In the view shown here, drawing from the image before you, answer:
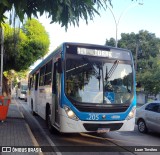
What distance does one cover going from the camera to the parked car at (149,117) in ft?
38.5

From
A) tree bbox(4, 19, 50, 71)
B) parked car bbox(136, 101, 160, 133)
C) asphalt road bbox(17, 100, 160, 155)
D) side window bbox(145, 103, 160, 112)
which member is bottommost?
asphalt road bbox(17, 100, 160, 155)

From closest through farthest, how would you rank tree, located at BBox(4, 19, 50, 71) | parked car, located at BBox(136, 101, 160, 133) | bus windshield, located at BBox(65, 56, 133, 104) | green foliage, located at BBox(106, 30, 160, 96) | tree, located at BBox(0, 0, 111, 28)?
tree, located at BBox(0, 0, 111, 28) → bus windshield, located at BBox(65, 56, 133, 104) → parked car, located at BBox(136, 101, 160, 133) → tree, located at BBox(4, 19, 50, 71) → green foliage, located at BBox(106, 30, 160, 96)

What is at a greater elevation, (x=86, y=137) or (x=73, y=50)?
(x=73, y=50)

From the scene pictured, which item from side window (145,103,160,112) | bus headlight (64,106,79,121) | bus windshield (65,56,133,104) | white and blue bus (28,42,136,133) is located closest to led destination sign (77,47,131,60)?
white and blue bus (28,42,136,133)

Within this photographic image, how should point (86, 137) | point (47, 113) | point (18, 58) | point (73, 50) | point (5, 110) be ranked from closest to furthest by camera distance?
point (73, 50) < point (86, 137) < point (47, 113) < point (5, 110) < point (18, 58)

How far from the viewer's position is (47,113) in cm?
1172

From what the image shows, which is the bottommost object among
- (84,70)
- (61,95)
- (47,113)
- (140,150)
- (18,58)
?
(140,150)

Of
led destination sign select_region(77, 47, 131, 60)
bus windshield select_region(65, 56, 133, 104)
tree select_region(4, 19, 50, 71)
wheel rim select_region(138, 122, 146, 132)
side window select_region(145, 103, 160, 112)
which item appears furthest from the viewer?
tree select_region(4, 19, 50, 71)

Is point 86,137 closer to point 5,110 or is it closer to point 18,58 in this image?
point 5,110

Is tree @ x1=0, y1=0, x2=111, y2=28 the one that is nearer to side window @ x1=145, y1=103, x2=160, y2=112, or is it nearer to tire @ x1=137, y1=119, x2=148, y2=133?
side window @ x1=145, y1=103, x2=160, y2=112

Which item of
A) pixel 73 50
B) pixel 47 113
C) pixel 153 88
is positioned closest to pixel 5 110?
pixel 47 113

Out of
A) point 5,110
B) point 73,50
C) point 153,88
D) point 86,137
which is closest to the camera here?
point 73,50

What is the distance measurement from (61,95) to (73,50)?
146 centimetres

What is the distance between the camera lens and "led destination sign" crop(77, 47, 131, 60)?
9383 mm
